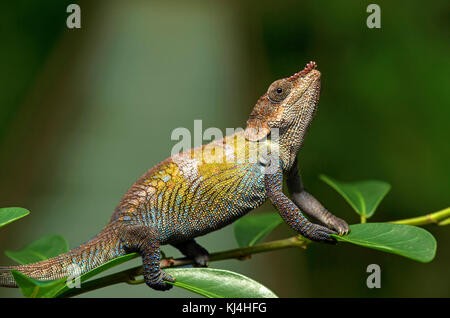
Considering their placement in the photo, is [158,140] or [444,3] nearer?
[444,3]

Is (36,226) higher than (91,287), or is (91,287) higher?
(91,287)

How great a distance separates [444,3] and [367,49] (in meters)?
0.46

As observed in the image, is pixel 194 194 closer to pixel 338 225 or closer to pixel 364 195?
pixel 338 225

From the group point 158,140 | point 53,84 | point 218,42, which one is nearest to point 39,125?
point 53,84

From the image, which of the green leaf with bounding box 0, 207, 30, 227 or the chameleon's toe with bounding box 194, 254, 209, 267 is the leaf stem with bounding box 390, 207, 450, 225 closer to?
the chameleon's toe with bounding box 194, 254, 209, 267

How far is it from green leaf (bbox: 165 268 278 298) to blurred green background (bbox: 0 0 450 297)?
5.80 ft

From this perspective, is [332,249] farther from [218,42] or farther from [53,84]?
[53,84]

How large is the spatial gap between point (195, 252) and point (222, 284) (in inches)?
17.2

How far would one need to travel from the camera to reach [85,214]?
3.40 meters

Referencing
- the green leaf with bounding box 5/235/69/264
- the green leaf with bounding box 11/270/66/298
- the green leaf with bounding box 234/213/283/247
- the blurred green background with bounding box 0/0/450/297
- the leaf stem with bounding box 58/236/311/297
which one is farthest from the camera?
the blurred green background with bounding box 0/0/450/297

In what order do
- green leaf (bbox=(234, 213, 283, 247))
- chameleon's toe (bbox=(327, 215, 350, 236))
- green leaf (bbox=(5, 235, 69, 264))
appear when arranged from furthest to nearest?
1. green leaf (bbox=(234, 213, 283, 247))
2. green leaf (bbox=(5, 235, 69, 264))
3. chameleon's toe (bbox=(327, 215, 350, 236))

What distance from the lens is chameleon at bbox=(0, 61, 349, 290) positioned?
1.21 metres

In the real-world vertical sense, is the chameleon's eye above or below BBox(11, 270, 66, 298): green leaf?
above

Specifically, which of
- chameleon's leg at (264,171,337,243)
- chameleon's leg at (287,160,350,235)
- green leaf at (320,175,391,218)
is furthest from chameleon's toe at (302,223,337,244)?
green leaf at (320,175,391,218)
